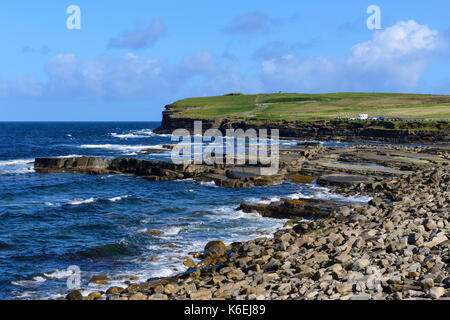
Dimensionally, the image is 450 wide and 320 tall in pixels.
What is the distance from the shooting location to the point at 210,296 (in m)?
14.1

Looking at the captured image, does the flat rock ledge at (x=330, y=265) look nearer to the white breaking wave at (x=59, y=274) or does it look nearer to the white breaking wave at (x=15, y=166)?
the white breaking wave at (x=59, y=274)

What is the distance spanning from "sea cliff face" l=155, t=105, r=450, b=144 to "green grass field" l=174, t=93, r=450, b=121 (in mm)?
7975

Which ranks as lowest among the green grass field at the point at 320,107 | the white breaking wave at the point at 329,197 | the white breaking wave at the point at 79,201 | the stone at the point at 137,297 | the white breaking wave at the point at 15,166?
the stone at the point at 137,297

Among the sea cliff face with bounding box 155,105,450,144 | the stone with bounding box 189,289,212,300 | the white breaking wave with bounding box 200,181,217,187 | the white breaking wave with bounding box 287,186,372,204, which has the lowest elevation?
the stone with bounding box 189,289,212,300

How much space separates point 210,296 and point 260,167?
35.8 meters

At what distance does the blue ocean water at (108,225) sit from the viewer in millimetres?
19078

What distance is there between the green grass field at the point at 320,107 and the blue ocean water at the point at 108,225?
92.1 metres

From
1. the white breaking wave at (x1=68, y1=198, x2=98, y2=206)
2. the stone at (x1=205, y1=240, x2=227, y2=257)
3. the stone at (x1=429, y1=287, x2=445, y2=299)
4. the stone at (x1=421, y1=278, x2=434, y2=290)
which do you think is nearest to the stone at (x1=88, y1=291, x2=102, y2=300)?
the stone at (x1=205, y1=240, x2=227, y2=257)

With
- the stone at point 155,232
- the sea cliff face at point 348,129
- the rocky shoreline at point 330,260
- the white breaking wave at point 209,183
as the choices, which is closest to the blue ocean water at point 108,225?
the stone at point 155,232

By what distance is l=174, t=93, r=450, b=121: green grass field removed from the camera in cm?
13038

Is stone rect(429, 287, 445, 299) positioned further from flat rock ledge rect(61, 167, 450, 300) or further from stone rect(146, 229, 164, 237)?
stone rect(146, 229, 164, 237)
